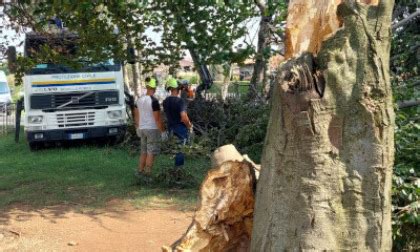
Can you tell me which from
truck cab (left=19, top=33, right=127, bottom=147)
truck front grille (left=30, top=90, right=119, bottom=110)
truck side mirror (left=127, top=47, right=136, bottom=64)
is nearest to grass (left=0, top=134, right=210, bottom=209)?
truck cab (left=19, top=33, right=127, bottom=147)

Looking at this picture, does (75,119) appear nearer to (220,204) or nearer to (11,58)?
(11,58)

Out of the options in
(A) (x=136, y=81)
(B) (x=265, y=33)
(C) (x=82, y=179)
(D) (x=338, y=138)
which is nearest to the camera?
(D) (x=338, y=138)

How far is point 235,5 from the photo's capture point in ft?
24.7

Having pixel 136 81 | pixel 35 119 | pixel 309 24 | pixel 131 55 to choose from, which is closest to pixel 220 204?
pixel 309 24

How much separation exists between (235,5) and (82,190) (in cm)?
369

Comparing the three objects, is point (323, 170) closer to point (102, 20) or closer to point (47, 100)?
point (102, 20)

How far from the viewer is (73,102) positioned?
42.6ft

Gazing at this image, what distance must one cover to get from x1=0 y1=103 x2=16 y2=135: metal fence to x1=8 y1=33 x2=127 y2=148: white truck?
7.32 m

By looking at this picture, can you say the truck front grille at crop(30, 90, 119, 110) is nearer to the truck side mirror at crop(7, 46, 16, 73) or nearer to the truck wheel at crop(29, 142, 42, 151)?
the truck wheel at crop(29, 142, 42, 151)

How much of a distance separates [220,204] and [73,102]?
1053cm

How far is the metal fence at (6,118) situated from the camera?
19.9 meters

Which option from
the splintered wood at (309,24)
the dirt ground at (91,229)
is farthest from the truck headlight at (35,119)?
the splintered wood at (309,24)

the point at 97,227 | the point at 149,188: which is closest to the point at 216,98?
the point at 149,188

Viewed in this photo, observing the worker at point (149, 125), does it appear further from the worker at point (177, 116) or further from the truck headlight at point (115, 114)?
the truck headlight at point (115, 114)
